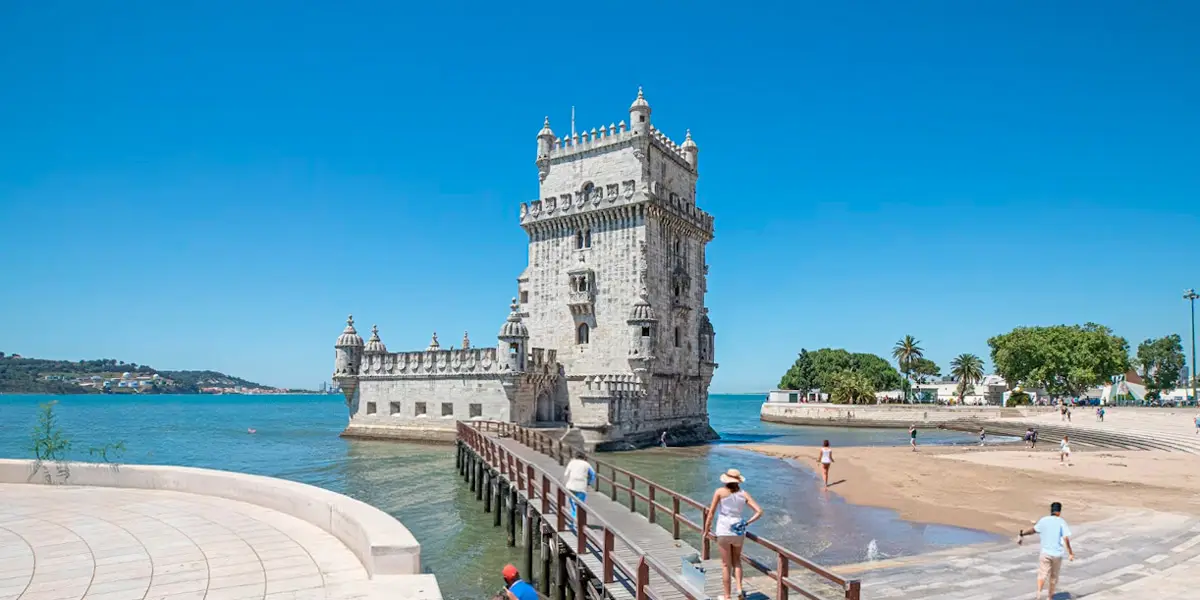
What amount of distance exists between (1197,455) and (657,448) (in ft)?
87.0

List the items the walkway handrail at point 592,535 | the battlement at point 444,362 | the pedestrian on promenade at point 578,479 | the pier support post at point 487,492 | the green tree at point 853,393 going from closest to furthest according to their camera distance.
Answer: the walkway handrail at point 592,535 → the pedestrian on promenade at point 578,479 → the pier support post at point 487,492 → the battlement at point 444,362 → the green tree at point 853,393

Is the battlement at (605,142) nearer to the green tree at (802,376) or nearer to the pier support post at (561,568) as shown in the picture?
the pier support post at (561,568)

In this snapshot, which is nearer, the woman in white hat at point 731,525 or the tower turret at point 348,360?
the woman in white hat at point 731,525

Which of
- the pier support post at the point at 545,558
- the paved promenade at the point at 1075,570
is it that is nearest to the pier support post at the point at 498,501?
the pier support post at the point at 545,558

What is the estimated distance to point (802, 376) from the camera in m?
119

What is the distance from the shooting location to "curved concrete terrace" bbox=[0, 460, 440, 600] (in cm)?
804

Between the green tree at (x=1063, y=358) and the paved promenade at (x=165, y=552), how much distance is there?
87.3 metres

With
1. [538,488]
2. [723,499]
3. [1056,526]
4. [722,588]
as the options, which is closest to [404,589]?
[723,499]

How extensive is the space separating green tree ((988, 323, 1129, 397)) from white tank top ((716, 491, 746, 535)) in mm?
83563

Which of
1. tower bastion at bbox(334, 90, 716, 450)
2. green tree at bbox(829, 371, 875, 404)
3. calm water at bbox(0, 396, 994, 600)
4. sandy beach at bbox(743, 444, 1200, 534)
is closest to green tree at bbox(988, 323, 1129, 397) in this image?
green tree at bbox(829, 371, 875, 404)

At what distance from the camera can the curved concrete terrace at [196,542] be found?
8039 millimetres

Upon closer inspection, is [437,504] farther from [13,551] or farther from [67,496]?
[13,551]

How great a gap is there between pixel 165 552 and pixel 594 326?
119ft

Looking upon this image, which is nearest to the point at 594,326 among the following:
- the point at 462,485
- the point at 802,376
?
the point at 462,485
